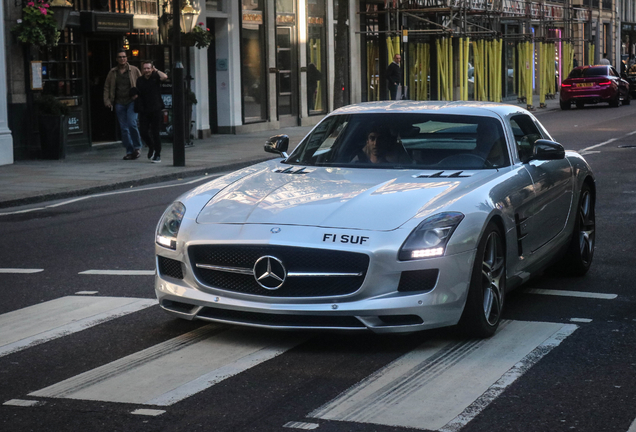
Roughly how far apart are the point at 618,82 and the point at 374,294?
3782 centimetres

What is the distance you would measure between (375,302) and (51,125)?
15.4m

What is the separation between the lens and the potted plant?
19.7 m

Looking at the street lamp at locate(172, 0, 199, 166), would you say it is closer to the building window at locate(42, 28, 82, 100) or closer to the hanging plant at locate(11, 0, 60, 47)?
the hanging plant at locate(11, 0, 60, 47)

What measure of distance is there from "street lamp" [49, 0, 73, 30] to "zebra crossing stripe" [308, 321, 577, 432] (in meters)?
15.7

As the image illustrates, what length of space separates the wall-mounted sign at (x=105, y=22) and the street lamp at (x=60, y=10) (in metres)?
1.09

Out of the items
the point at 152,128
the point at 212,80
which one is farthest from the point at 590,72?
the point at 152,128

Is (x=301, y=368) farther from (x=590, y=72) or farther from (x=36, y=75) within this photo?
(x=590, y=72)

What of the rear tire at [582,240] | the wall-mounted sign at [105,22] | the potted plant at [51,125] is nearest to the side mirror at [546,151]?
the rear tire at [582,240]

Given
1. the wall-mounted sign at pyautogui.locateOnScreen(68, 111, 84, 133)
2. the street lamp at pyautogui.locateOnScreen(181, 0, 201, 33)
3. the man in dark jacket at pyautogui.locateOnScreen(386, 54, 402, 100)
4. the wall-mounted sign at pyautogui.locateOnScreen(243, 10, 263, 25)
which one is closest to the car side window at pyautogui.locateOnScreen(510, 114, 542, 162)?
the wall-mounted sign at pyautogui.locateOnScreen(68, 111, 84, 133)

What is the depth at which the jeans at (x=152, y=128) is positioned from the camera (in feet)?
62.4

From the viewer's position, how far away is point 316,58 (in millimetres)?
31938

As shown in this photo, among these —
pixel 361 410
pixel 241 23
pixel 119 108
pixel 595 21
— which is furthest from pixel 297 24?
pixel 595 21

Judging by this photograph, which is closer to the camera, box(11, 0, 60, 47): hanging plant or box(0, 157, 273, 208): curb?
box(0, 157, 273, 208): curb

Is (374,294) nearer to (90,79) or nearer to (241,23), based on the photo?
(90,79)
